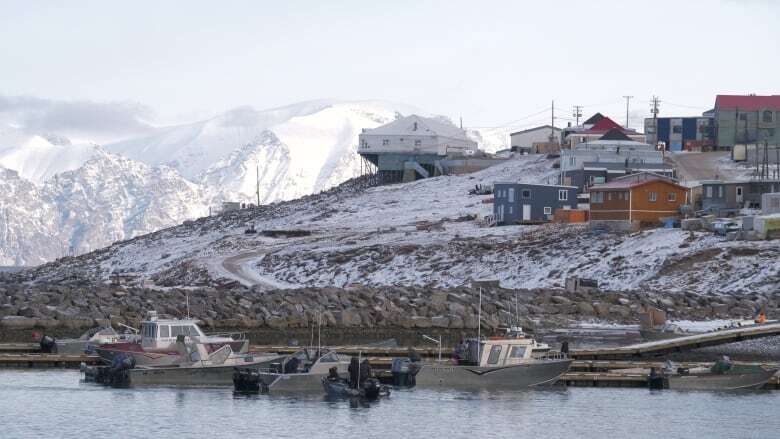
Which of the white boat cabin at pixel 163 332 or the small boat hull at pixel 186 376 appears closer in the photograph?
the small boat hull at pixel 186 376

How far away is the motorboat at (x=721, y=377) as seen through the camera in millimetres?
60000

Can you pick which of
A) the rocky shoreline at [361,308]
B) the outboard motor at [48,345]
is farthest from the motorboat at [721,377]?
the outboard motor at [48,345]

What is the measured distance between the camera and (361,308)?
278 ft

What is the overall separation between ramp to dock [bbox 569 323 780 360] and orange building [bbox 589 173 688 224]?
4480 cm

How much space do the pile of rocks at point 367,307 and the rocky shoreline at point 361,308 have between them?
0.05 m

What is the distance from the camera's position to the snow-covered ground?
9856cm

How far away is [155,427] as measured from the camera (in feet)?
166

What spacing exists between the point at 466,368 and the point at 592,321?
85.9ft

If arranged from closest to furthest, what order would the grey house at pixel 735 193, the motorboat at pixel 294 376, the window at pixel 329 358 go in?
the motorboat at pixel 294 376
the window at pixel 329 358
the grey house at pixel 735 193

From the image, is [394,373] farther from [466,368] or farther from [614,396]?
[614,396]

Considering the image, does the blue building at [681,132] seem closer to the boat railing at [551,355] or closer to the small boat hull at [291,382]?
the boat railing at [551,355]

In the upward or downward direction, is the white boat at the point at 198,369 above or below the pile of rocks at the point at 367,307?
below

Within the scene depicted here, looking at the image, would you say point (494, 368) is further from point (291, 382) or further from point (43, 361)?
point (43, 361)

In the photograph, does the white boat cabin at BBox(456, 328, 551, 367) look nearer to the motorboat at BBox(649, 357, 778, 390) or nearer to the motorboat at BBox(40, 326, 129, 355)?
the motorboat at BBox(649, 357, 778, 390)
